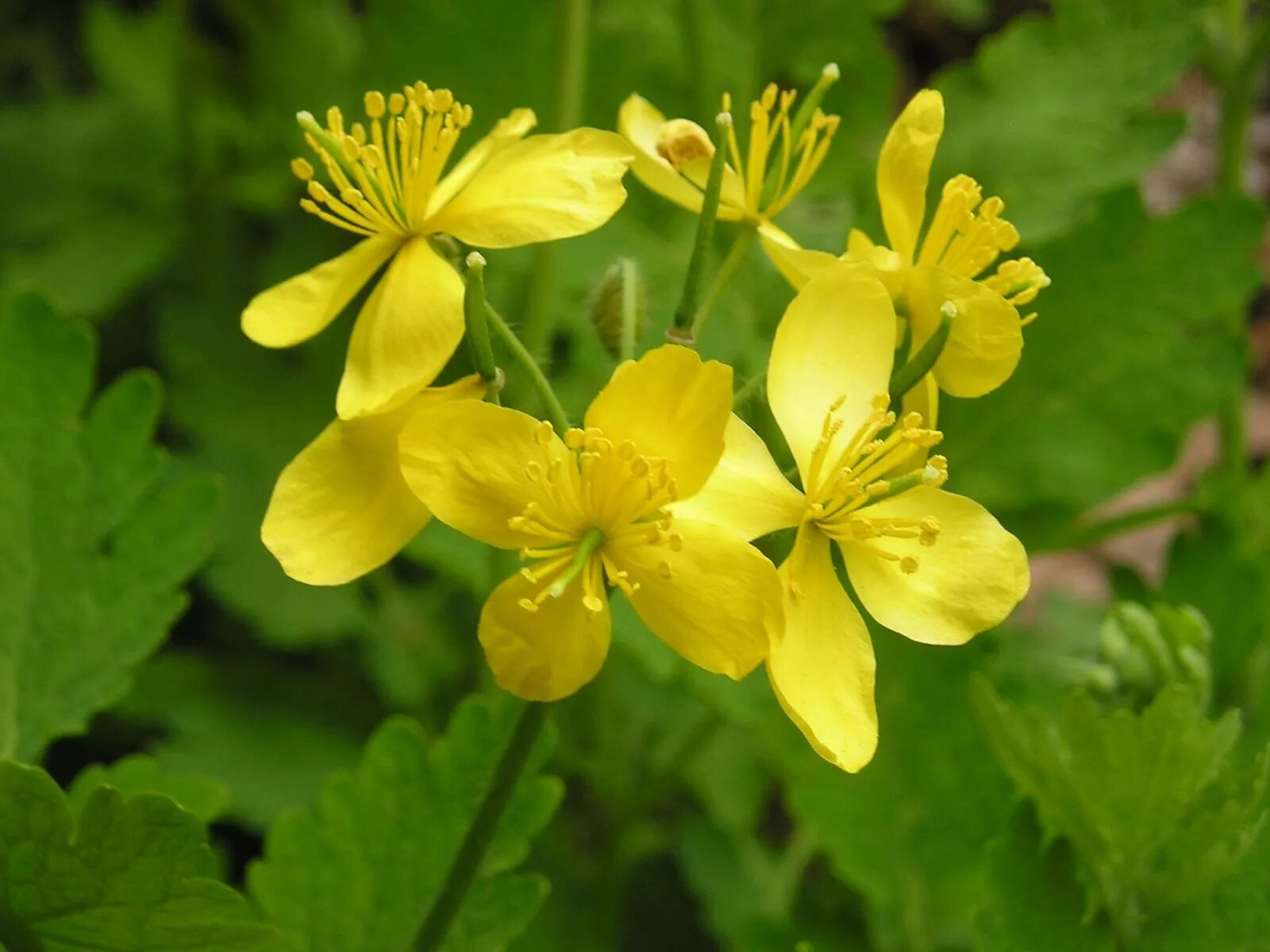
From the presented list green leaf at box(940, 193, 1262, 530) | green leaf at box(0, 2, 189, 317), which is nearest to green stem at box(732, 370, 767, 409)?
green leaf at box(940, 193, 1262, 530)

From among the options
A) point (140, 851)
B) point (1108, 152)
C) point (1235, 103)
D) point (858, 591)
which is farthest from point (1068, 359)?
point (140, 851)

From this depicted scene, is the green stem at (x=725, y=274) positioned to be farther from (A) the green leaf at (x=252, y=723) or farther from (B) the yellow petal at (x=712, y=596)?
(A) the green leaf at (x=252, y=723)

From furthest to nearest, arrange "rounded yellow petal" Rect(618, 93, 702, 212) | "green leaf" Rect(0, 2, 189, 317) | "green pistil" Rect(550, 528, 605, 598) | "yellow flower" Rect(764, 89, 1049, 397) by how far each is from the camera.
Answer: "green leaf" Rect(0, 2, 189, 317) → "rounded yellow petal" Rect(618, 93, 702, 212) → "yellow flower" Rect(764, 89, 1049, 397) → "green pistil" Rect(550, 528, 605, 598)

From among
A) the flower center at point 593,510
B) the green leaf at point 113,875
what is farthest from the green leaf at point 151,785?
the flower center at point 593,510

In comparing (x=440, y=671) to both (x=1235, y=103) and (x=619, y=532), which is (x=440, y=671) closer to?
(x=619, y=532)

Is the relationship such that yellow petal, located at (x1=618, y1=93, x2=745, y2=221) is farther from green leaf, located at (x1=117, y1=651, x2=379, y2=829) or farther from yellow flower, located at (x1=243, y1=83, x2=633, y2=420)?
green leaf, located at (x1=117, y1=651, x2=379, y2=829)

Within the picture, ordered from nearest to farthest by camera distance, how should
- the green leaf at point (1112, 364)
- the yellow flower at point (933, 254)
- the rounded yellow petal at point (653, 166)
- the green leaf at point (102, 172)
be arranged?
the yellow flower at point (933, 254) < the rounded yellow petal at point (653, 166) < the green leaf at point (1112, 364) < the green leaf at point (102, 172)

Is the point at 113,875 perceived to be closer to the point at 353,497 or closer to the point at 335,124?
the point at 353,497

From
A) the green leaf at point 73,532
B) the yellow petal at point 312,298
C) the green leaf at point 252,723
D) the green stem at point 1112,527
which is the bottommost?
the green leaf at point 252,723
